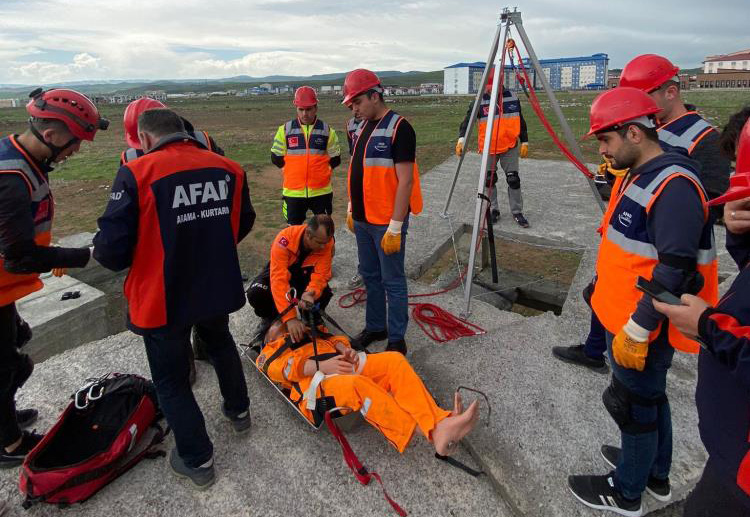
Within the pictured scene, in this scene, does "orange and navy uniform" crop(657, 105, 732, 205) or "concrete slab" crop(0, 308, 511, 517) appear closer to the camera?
"concrete slab" crop(0, 308, 511, 517)

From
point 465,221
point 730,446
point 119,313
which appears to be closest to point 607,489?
point 730,446

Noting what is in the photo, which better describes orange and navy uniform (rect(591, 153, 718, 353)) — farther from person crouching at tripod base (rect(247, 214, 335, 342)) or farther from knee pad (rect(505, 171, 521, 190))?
knee pad (rect(505, 171, 521, 190))

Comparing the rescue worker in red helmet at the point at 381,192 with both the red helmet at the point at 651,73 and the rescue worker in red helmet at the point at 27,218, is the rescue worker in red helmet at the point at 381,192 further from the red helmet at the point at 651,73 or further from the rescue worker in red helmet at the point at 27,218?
the rescue worker in red helmet at the point at 27,218

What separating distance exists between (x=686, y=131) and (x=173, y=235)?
3595 millimetres

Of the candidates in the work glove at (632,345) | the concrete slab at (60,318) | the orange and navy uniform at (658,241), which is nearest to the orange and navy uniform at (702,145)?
the orange and navy uniform at (658,241)

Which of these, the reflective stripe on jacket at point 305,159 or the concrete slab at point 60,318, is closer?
the concrete slab at point 60,318

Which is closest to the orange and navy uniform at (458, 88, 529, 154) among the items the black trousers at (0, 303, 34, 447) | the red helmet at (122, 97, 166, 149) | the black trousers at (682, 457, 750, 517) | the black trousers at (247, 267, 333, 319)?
the black trousers at (247, 267, 333, 319)

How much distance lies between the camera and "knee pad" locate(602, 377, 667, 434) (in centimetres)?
218

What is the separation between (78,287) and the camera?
5.20m

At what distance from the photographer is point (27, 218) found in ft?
7.75

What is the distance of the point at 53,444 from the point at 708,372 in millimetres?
3352

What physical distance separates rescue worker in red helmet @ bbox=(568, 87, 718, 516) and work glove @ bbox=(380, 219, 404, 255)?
1640mm

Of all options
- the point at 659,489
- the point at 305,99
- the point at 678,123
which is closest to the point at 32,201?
the point at 305,99

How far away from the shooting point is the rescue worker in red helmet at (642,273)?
1934mm
